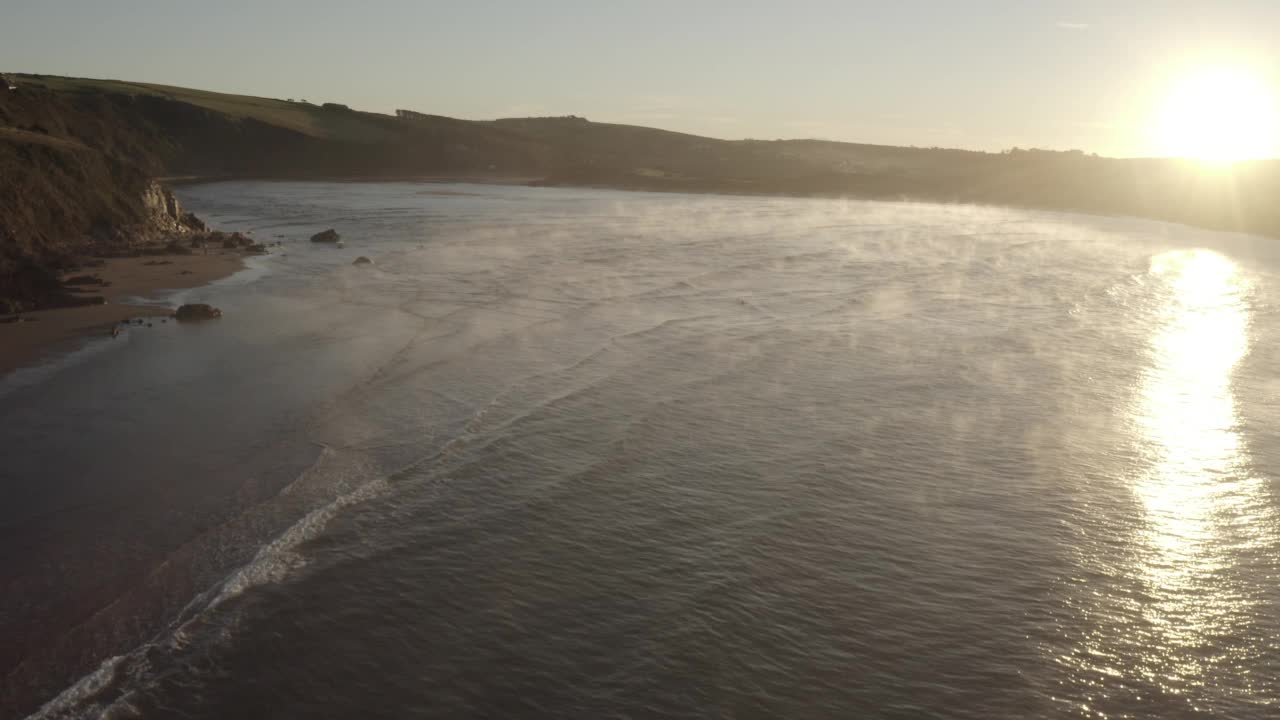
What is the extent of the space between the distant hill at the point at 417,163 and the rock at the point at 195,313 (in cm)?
811

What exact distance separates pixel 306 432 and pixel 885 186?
109 metres

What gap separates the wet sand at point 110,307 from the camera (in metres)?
20.3

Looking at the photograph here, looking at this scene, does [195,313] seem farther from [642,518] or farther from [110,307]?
[642,518]

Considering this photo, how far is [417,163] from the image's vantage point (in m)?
127

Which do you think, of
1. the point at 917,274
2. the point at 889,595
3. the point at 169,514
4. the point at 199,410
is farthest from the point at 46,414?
the point at 917,274

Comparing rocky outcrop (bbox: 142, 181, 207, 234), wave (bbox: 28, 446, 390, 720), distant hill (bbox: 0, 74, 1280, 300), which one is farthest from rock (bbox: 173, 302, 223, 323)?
rocky outcrop (bbox: 142, 181, 207, 234)

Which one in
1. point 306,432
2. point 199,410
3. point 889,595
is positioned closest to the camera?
point 889,595

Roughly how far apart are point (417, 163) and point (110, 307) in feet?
348

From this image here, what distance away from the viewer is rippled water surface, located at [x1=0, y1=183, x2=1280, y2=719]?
28.4 feet

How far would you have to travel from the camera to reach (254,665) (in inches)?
339

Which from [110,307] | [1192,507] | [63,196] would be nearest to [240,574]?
[1192,507]

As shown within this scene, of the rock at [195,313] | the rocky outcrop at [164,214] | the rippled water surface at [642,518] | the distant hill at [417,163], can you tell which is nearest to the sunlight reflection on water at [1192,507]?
the rippled water surface at [642,518]

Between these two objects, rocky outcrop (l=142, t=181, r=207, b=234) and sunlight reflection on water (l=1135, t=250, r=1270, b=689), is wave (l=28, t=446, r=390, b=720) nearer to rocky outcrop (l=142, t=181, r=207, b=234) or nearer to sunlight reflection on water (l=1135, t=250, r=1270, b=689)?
sunlight reflection on water (l=1135, t=250, r=1270, b=689)

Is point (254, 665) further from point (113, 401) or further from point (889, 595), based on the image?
point (113, 401)
